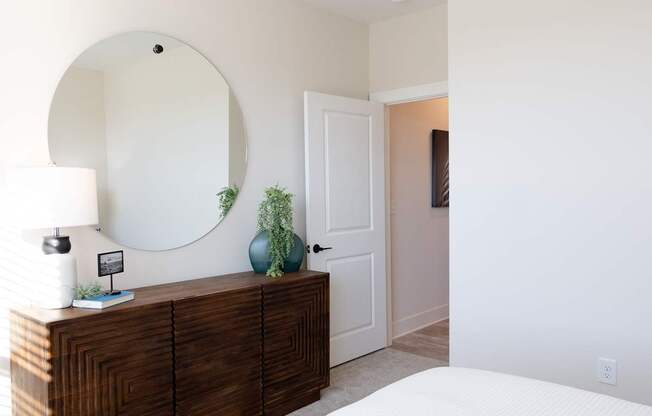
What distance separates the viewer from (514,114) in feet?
9.16

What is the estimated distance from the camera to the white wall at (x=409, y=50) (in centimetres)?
380

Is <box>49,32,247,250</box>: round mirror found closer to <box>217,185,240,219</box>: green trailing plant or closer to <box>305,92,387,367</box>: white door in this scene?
<box>217,185,240,219</box>: green trailing plant

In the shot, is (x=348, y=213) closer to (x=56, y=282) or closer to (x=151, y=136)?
(x=151, y=136)

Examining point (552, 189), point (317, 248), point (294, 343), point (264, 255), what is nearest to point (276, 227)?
point (264, 255)

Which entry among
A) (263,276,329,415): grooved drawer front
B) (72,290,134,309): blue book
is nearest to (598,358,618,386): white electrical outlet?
(263,276,329,415): grooved drawer front

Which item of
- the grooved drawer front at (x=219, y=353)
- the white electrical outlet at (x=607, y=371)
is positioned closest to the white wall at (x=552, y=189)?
the white electrical outlet at (x=607, y=371)

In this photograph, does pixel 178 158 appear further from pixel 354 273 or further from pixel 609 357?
pixel 609 357

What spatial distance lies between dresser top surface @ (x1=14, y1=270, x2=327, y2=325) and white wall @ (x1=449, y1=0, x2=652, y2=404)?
1086 millimetres

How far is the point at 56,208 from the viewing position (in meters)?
2.10

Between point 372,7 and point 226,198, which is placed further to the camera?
point 372,7

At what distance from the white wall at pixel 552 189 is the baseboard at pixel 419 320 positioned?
1.46 metres

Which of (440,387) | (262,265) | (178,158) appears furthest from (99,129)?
(440,387)

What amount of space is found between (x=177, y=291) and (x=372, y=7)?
257cm

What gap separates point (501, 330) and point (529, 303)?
0.24 m
